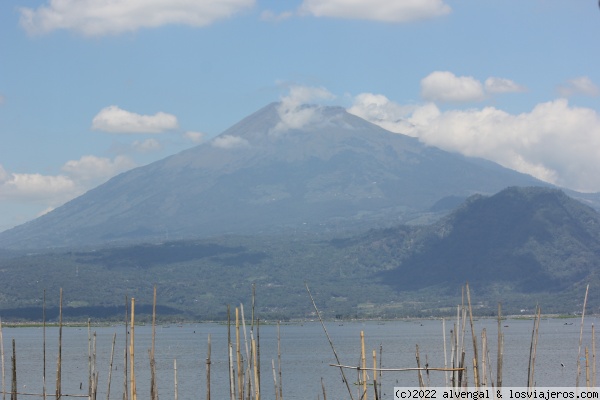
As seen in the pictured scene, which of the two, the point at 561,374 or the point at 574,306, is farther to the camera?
the point at 574,306

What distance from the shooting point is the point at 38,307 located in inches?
7283

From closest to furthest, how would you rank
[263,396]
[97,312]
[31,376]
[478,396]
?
[478,396]
[263,396]
[31,376]
[97,312]

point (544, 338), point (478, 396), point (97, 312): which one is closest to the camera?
point (478, 396)

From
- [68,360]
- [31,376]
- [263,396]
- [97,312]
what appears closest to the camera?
[263,396]

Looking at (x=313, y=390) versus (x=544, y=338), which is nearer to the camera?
(x=313, y=390)

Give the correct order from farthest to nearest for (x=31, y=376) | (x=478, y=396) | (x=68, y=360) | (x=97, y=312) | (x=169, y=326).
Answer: (x=97, y=312) < (x=169, y=326) < (x=68, y=360) < (x=31, y=376) < (x=478, y=396)

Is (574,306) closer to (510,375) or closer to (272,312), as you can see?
(272,312)

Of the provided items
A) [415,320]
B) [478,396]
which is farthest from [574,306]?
[478,396]

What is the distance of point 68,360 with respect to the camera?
84.1m

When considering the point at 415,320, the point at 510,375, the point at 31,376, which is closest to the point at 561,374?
the point at 510,375

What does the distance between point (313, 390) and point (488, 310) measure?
12434 centimetres

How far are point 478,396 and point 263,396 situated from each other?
37470 mm

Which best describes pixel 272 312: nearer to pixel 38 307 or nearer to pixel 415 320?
pixel 415 320

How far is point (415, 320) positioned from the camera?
17338cm
